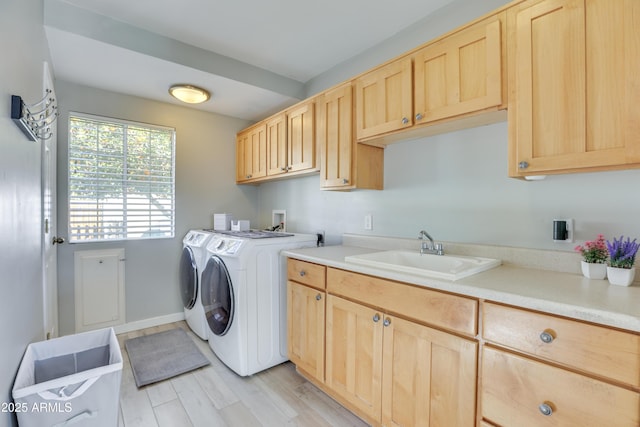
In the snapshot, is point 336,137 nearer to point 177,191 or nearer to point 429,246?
point 429,246

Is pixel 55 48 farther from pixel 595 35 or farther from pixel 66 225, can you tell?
pixel 595 35

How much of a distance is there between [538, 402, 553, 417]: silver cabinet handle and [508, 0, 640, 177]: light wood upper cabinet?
2.90 ft

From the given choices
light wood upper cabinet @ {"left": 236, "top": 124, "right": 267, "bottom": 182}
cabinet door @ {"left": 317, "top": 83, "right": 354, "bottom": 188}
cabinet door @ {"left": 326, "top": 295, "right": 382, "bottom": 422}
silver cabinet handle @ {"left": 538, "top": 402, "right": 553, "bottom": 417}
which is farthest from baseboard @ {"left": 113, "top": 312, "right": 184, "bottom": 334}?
silver cabinet handle @ {"left": 538, "top": 402, "right": 553, "bottom": 417}

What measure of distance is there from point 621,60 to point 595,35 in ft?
0.46

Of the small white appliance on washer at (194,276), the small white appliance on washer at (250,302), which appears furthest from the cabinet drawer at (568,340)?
the small white appliance on washer at (194,276)

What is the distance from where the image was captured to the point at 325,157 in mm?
2260

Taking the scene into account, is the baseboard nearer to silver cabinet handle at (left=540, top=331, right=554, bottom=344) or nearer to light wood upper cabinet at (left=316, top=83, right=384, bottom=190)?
light wood upper cabinet at (left=316, top=83, right=384, bottom=190)

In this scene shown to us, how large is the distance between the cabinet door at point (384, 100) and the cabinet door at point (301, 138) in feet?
1.62

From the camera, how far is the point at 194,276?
280 cm

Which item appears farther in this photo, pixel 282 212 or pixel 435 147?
pixel 282 212

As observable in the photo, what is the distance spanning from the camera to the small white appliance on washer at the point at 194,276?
2691 millimetres

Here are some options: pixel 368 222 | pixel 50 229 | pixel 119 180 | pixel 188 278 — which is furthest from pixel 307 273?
pixel 119 180

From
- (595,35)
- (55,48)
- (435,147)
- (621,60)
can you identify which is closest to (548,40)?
(595,35)

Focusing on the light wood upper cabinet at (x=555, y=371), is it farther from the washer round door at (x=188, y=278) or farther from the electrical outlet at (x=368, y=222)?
the washer round door at (x=188, y=278)
